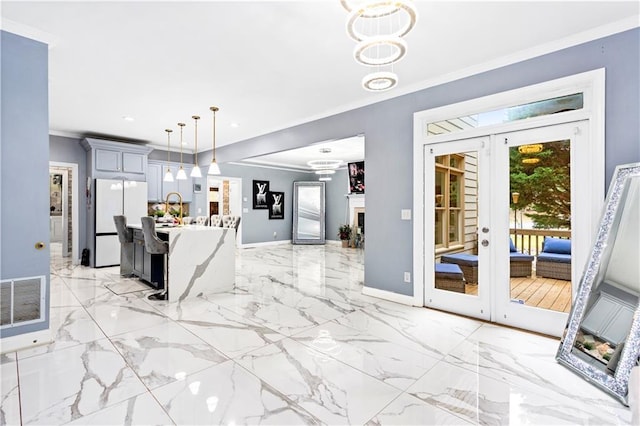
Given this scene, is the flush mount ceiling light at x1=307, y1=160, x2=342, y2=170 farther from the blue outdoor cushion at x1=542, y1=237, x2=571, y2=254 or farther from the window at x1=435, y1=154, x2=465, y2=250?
the blue outdoor cushion at x1=542, y1=237, x2=571, y2=254

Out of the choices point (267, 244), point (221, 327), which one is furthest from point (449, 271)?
point (267, 244)

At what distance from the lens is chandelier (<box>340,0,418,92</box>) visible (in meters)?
1.52

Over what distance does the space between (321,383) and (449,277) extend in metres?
2.02

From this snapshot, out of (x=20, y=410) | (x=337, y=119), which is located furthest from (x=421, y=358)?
(x=337, y=119)

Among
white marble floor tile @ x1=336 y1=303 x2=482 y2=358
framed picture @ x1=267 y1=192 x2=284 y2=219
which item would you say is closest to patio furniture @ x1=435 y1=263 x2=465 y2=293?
white marble floor tile @ x1=336 y1=303 x2=482 y2=358

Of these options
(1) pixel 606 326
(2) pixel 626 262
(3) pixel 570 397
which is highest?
(2) pixel 626 262

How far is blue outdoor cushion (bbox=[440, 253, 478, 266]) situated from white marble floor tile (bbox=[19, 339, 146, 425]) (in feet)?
9.72

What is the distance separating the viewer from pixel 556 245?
282 centimetres

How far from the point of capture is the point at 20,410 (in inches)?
70.7

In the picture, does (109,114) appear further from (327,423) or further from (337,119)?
(327,423)

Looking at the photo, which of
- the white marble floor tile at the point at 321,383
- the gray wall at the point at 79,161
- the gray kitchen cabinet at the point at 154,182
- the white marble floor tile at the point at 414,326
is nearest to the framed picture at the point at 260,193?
the gray kitchen cabinet at the point at 154,182

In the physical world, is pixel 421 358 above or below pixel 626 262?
below

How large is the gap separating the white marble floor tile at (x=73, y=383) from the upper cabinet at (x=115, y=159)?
4.43 m

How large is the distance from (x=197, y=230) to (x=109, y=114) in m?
2.42
